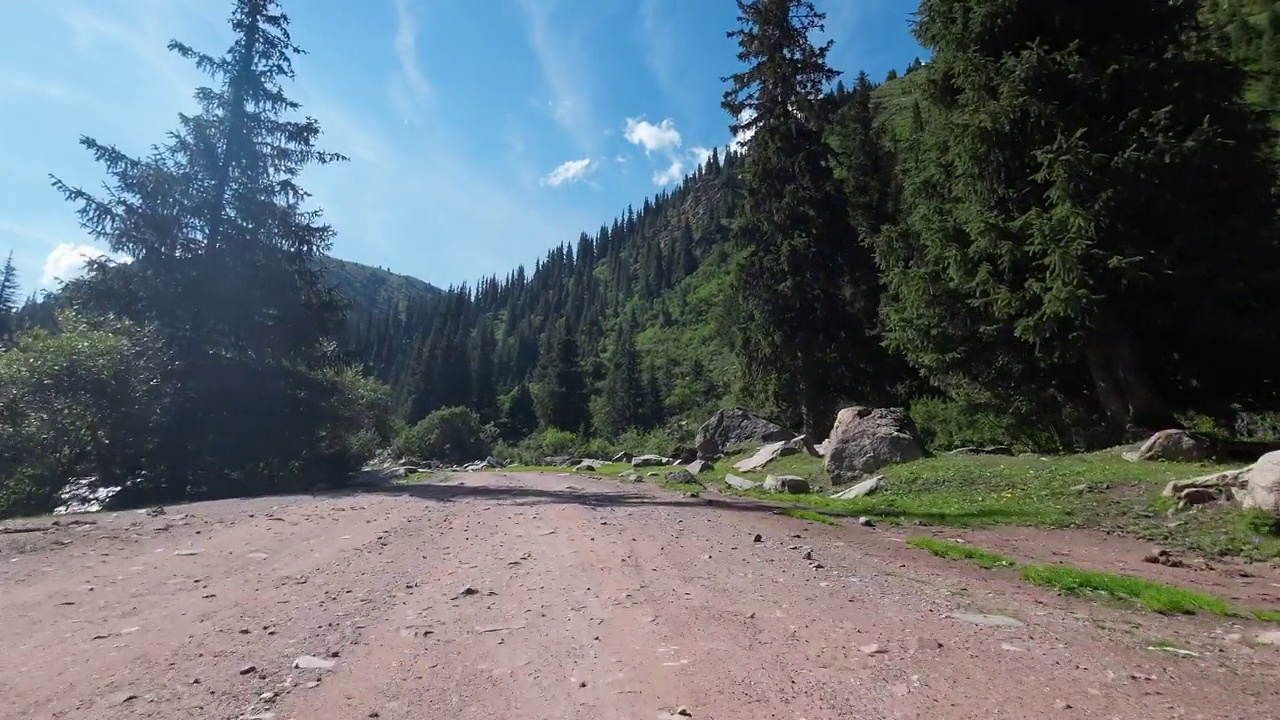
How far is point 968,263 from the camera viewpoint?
1538cm

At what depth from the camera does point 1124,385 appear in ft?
48.6

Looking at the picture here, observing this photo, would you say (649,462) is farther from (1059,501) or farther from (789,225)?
(1059,501)

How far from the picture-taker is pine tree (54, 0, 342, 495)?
1966 cm

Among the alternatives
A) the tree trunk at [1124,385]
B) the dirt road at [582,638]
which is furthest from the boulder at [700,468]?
the dirt road at [582,638]

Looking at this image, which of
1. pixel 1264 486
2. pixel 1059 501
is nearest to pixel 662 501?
pixel 1059 501

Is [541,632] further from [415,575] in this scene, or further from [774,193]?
[774,193]

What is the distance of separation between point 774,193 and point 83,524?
22171mm

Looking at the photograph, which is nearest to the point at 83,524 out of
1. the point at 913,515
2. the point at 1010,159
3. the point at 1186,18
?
the point at 913,515

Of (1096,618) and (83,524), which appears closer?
(1096,618)

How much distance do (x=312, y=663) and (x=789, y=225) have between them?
2335 centimetres

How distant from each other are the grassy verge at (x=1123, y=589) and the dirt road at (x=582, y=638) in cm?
30

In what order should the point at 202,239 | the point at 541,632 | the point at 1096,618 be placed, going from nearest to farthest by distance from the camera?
the point at 541,632
the point at 1096,618
the point at 202,239

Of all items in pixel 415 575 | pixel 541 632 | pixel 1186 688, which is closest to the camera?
pixel 1186 688

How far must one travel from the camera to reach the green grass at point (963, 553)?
7215 millimetres
